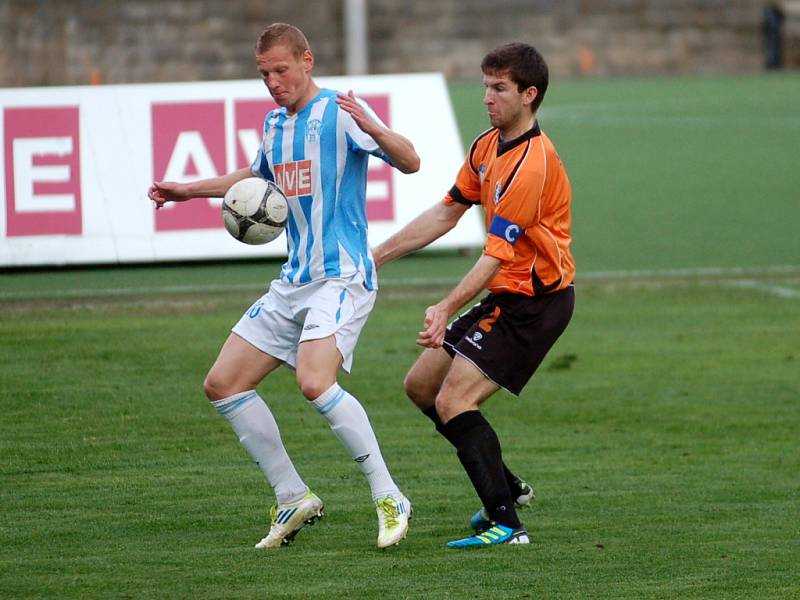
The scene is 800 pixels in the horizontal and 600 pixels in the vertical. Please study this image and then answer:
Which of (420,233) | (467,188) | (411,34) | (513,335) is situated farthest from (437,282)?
(411,34)

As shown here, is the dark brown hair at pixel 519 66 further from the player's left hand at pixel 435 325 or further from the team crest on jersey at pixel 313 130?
the player's left hand at pixel 435 325

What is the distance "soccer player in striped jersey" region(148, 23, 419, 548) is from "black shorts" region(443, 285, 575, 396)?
499mm

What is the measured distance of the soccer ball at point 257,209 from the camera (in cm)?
656

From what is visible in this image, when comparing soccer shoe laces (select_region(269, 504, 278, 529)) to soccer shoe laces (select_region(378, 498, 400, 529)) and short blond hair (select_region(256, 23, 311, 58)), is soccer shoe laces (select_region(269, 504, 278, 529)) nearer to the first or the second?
soccer shoe laces (select_region(378, 498, 400, 529))

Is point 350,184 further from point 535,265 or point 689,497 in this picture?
point 689,497

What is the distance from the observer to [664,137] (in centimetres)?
2298

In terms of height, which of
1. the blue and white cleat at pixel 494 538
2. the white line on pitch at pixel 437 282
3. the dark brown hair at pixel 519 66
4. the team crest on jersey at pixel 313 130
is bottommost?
the blue and white cleat at pixel 494 538

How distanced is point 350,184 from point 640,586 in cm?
202

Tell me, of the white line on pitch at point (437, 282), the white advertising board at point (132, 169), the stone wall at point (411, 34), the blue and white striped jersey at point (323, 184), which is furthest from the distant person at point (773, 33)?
the blue and white striped jersey at point (323, 184)

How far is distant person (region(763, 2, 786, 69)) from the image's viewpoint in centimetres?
3519

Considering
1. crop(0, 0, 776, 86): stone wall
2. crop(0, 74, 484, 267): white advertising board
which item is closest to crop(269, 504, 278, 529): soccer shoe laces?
crop(0, 74, 484, 267): white advertising board

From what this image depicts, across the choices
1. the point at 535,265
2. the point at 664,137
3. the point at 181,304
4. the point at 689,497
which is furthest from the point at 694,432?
the point at 664,137

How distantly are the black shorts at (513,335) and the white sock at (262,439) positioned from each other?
2.79ft

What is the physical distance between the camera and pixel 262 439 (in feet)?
21.7
